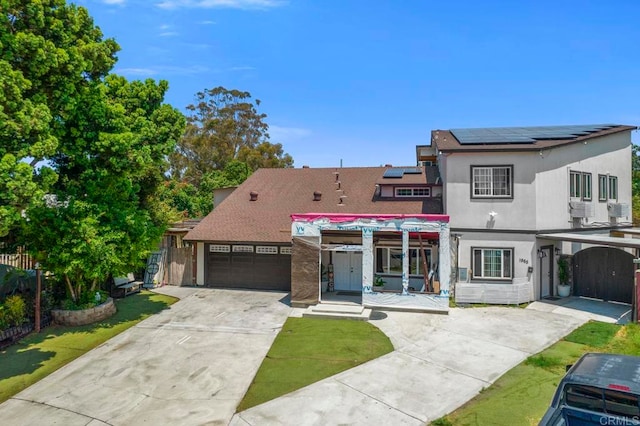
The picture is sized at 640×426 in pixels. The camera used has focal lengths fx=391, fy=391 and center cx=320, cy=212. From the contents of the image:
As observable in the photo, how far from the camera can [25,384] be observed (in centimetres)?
991

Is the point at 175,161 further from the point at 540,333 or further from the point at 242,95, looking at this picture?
the point at 540,333

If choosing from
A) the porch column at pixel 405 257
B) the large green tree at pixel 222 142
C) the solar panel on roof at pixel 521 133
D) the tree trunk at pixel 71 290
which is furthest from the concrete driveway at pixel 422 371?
the large green tree at pixel 222 142

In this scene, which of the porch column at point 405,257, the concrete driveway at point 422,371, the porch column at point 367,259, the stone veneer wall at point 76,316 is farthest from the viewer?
the porch column at point 367,259

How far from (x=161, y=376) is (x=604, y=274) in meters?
17.8

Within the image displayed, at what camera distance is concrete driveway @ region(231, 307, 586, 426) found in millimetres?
8163

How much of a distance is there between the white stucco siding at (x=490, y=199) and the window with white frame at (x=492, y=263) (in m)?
1.04

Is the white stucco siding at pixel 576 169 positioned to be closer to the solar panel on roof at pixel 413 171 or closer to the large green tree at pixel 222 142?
the solar panel on roof at pixel 413 171

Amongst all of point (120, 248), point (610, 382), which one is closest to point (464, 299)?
point (610, 382)

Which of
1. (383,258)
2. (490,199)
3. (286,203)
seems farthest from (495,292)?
(286,203)

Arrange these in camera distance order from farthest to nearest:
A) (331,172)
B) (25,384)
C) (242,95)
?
1. (242,95)
2. (331,172)
3. (25,384)

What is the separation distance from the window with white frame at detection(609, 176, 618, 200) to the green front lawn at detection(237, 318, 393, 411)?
Result: 51.0 feet

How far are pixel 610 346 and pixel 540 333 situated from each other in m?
1.87

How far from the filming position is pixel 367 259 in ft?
52.2

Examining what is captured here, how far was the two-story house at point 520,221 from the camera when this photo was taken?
1642cm
